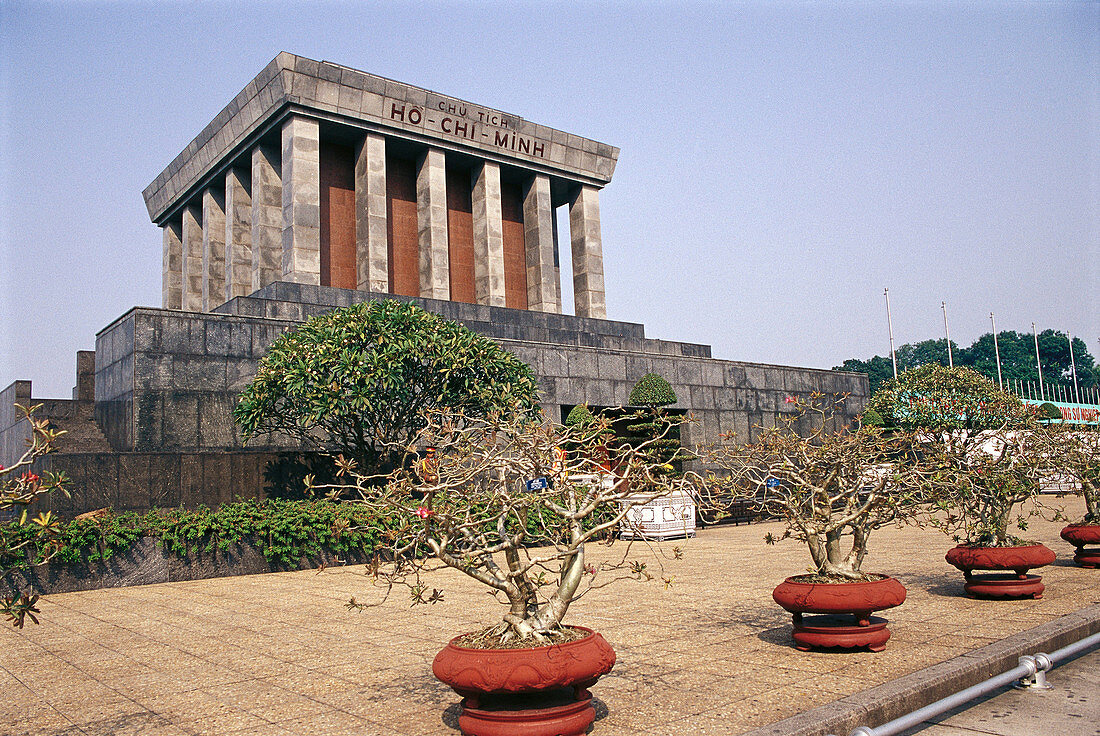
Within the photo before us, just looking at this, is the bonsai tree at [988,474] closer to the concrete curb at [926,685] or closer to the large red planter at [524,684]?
the concrete curb at [926,685]

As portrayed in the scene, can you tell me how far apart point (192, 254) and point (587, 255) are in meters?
13.5

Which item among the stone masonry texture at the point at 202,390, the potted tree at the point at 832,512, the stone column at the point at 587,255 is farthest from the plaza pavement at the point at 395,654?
the stone column at the point at 587,255

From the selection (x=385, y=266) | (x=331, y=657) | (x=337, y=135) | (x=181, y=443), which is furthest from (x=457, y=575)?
(x=337, y=135)

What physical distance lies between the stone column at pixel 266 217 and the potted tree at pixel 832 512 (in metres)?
18.6

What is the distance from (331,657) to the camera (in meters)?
6.76

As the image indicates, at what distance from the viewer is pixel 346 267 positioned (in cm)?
2416

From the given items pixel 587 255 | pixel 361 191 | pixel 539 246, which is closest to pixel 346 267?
pixel 361 191

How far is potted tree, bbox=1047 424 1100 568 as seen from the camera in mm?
9969

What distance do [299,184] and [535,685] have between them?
64.7 feet

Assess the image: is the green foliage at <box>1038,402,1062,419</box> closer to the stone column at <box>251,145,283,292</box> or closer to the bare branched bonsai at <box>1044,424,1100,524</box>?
the bare branched bonsai at <box>1044,424,1100,524</box>

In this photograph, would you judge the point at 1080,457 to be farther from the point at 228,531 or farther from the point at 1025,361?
the point at 1025,361

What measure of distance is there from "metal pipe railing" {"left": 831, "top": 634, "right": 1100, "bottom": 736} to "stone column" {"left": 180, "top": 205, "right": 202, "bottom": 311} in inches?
1079

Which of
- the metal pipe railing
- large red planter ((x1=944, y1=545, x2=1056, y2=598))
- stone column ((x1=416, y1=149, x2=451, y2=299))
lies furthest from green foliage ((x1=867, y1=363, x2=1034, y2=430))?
the metal pipe railing

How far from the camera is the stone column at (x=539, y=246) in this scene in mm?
27531
